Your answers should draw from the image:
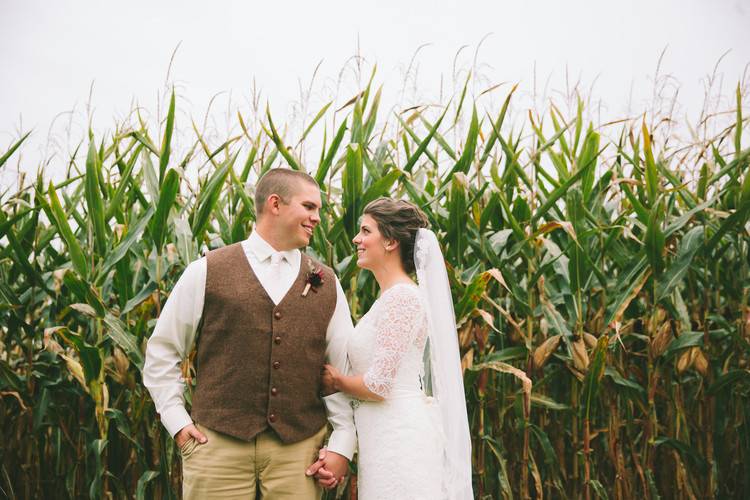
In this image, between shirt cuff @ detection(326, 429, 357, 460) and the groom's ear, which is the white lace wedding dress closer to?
shirt cuff @ detection(326, 429, 357, 460)

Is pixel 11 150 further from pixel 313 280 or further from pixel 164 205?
pixel 313 280

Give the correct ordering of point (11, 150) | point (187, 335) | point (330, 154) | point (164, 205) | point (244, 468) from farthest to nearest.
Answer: point (11, 150) < point (330, 154) < point (164, 205) < point (187, 335) < point (244, 468)

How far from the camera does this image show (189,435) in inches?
68.1

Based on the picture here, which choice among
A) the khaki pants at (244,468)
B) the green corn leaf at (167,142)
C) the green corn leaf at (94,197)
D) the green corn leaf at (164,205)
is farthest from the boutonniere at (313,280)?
the green corn leaf at (94,197)

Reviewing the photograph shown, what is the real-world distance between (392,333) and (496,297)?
962 mm

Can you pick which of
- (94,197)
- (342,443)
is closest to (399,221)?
(342,443)

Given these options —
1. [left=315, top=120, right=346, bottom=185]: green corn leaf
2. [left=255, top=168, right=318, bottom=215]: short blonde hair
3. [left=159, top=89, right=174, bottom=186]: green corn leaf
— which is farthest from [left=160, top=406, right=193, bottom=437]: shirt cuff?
[left=315, top=120, right=346, bottom=185]: green corn leaf

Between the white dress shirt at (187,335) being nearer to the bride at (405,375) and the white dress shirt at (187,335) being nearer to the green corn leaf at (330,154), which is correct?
the bride at (405,375)

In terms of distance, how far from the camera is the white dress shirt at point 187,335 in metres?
1.79

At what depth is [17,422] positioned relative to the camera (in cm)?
288

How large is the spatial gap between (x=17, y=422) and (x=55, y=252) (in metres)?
0.83

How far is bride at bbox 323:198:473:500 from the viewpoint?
74.6 inches

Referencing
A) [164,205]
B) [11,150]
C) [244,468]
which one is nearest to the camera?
[244,468]

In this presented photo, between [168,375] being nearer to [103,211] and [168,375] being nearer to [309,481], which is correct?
[309,481]
